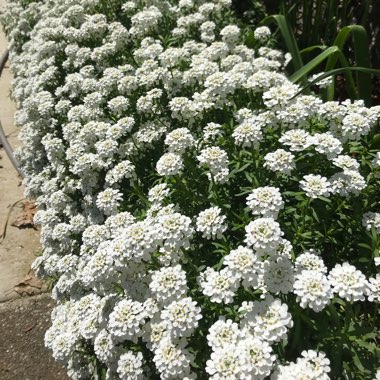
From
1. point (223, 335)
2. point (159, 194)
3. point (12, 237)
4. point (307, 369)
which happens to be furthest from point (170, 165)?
point (12, 237)

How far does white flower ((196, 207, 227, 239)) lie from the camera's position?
2.52 m

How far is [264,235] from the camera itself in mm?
2219

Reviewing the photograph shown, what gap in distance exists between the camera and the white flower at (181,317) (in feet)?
7.16

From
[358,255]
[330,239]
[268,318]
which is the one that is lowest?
[358,255]

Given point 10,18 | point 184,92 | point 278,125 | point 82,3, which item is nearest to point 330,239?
point 278,125

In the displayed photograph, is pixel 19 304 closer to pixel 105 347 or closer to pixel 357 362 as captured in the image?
pixel 105 347

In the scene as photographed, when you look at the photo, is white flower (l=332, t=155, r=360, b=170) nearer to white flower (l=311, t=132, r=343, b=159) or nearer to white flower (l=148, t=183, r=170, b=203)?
white flower (l=311, t=132, r=343, b=159)

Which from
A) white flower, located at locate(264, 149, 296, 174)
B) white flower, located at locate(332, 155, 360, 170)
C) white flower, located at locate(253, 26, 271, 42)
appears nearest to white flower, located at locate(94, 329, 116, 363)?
white flower, located at locate(264, 149, 296, 174)

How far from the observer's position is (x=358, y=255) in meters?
2.77

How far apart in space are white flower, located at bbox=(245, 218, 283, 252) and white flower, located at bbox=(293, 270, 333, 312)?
0.21 meters

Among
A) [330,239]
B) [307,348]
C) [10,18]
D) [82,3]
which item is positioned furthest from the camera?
[10,18]

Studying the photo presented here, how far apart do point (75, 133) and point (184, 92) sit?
3.40ft

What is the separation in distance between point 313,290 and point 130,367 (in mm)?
1097

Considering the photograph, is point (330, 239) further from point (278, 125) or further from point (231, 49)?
point (231, 49)
